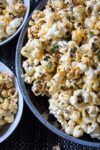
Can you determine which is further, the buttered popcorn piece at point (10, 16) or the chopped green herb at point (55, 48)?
the buttered popcorn piece at point (10, 16)

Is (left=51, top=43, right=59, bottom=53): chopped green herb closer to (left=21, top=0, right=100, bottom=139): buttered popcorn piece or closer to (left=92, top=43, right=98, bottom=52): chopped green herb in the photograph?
(left=21, top=0, right=100, bottom=139): buttered popcorn piece

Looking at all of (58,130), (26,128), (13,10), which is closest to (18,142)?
(26,128)

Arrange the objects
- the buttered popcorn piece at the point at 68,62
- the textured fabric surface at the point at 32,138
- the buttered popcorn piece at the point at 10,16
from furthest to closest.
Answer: the buttered popcorn piece at the point at 10,16, the textured fabric surface at the point at 32,138, the buttered popcorn piece at the point at 68,62

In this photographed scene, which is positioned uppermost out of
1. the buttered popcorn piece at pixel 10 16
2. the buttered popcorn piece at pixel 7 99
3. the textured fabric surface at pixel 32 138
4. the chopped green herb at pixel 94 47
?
the buttered popcorn piece at pixel 10 16

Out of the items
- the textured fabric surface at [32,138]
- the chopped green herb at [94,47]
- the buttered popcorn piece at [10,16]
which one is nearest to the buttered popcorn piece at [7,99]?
the textured fabric surface at [32,138]

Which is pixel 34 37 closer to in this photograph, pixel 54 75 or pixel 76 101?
pixel 54 75

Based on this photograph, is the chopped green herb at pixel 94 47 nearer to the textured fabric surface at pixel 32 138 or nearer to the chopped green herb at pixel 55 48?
the chopped green herb at pixel 55 48

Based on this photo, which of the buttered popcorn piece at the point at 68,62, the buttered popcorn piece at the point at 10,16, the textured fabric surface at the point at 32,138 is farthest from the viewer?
the buttered popcorn piece at the point at 10,16

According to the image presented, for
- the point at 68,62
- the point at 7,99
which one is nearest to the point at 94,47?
the point at 68,62
